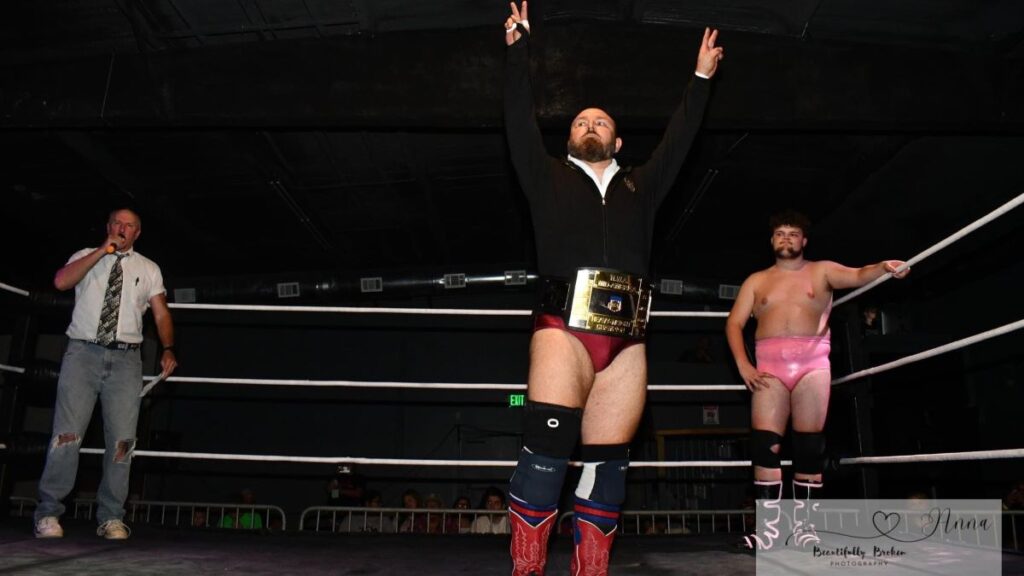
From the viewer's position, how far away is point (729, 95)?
16.6 feet

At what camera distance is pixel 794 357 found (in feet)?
10.4

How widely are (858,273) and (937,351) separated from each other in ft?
1.48

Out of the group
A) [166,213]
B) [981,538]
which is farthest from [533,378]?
[166,213]

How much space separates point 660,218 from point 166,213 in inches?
235

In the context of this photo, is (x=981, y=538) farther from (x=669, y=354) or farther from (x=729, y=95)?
(x=669, y=354)

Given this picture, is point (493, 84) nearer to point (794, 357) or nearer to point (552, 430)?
point (794, 357)

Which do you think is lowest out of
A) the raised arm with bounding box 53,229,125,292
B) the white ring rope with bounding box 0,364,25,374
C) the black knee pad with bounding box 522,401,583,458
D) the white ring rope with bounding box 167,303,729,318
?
the black knee pad with bounding box 522,401,583,458

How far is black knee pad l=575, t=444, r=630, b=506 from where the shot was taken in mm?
2098

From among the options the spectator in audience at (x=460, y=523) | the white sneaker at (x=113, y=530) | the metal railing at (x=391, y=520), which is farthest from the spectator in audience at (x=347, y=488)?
the white sneaker at (x=113, y=530)

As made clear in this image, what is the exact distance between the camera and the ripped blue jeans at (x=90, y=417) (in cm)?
295

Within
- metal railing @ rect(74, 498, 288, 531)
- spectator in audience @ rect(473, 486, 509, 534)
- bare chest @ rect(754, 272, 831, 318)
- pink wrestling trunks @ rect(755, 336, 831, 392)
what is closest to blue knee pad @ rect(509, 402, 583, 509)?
pink wrestling trunks @ rect(755, 336, 831, 392)

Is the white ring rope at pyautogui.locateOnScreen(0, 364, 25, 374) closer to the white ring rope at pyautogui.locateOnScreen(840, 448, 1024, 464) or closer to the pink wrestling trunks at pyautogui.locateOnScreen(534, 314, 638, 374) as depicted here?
the pink wrestling trunks at pyautogui.locateOnScreen(534, 314, 638, 374)

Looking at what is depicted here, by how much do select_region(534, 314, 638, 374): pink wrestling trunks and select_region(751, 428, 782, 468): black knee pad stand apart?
1.28 m

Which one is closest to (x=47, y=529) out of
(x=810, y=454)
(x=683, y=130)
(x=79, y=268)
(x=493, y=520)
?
(x=79, y=268)
